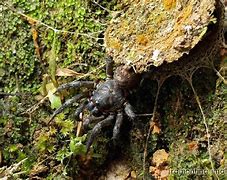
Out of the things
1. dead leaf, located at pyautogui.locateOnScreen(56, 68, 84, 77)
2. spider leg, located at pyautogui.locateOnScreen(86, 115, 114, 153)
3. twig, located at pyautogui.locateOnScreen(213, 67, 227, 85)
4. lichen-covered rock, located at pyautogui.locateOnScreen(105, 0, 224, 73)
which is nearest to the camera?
lichen-covered rock, located at pyautogui.locateOnScreen(105, 0, 224, 73)

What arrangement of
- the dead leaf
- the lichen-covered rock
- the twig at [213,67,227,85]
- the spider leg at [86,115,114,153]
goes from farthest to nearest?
1. the dead leaf
2. the spider leg at [86,115,114,153]
3. the twig at [213,67,227,85]
4. the lichen-covered rock

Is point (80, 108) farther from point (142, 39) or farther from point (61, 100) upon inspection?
point (142, 39)

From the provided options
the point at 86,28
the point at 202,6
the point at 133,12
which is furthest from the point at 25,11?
the point at 202,6

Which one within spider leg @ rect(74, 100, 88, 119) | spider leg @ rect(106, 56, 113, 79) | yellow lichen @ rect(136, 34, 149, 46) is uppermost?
yellow lichen @ rect(136, 34, 149, 46)

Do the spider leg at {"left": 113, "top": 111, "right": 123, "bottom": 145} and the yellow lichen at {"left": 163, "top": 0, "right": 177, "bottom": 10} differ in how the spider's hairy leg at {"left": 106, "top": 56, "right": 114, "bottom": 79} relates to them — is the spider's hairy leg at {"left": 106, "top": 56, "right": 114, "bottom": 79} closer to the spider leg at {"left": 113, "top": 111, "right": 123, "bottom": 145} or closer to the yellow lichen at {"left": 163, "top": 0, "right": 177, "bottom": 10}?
the spider leg at {"left": 113, "top": 111, "right": 123, "bottom": 145}

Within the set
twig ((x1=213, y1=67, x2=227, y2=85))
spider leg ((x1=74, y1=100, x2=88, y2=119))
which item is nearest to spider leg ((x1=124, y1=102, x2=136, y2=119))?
spider leg ((x1=74, y1=100, x2=88, y2=119))

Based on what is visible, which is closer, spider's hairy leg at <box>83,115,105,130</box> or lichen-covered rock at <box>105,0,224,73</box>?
lichen-covered rock at <box>105,0,224,73</box>
